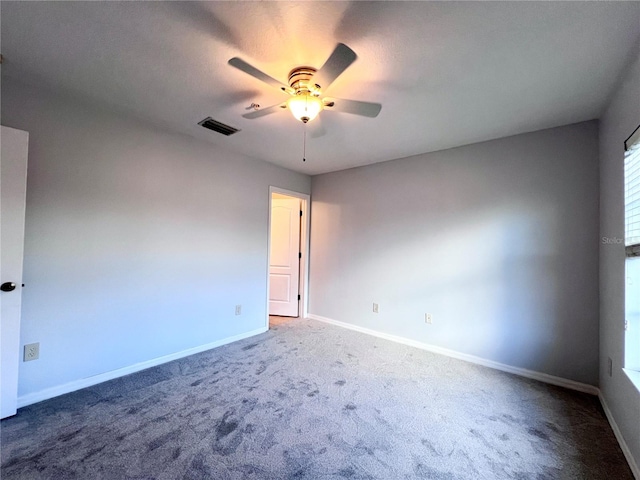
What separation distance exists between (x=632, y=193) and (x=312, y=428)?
2579mm

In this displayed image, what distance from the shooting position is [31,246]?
2.01 meters

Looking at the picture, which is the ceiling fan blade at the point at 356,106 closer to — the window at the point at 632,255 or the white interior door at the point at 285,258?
the window at the point at 632,255

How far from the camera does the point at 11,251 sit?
6.01ft

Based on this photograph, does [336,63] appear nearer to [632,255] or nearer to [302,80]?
[302,80]

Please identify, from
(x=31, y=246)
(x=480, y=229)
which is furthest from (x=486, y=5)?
(x=31, y=246)

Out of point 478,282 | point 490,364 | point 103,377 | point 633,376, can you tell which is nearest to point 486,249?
point 478,282

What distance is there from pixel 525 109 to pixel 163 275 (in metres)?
3.71

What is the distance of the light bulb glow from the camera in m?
1.72

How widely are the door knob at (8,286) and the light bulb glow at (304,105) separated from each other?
227 cm

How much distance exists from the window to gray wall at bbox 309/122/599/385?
0.74m

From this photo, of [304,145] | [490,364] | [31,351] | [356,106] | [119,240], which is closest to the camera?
[356,106]

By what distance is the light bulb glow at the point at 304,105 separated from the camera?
1.72 meters

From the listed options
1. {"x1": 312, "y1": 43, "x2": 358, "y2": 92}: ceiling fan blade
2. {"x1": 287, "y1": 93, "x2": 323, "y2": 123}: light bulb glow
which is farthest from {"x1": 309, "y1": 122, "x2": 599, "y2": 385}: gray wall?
A: {"x1": 312, "y1": 43, "x2": 358, "y2": 92}: ceiling fan blade

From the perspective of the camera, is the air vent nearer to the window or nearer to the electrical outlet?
the electrical outlet
